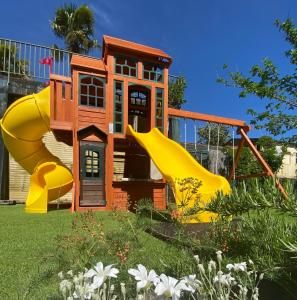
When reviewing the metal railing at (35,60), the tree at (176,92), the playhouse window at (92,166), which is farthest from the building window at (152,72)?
the tree at (176,92)

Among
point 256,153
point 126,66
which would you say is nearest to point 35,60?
point 126,66

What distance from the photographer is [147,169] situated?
35.6ft

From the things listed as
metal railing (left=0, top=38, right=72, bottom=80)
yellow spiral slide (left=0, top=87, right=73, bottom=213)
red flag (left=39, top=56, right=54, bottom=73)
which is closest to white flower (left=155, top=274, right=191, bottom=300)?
yellow spiral slide (left=0, top=87, right=73, bottom=213)

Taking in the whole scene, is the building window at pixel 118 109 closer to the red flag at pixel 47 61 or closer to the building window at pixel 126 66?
the building window at pixel 126 66

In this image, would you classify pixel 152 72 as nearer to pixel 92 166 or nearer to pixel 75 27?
pixel 92 166

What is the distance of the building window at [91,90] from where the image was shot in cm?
927

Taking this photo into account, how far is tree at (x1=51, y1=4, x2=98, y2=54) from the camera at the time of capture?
22766mm

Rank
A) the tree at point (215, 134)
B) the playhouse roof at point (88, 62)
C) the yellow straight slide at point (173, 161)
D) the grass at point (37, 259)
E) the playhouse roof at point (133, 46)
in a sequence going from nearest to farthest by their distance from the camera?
the grass at point (37, 259) < the yellow straight slide at point (173, 161) < the playhouse roof at point (88, 62) < the playhouse roof at point (133, 46) < the tree at point (215, 134)

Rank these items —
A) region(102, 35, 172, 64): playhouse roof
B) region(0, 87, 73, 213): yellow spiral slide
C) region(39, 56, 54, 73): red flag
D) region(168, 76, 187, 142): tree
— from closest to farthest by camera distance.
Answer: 1. region(0, 87, 73, 213): yellow spiral slide
2. region(102, 35, 172, 64): playhouse roof
3. region(39, 56, 54, 73): red flag
4. region(168, 76, 187, 142): tree

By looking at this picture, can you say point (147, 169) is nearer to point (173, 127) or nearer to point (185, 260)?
point (173, 127)

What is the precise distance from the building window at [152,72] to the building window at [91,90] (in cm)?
141

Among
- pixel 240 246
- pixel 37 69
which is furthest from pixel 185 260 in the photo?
pixel 37 69

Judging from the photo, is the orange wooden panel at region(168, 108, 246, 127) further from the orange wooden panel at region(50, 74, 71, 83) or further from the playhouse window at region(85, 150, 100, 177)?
the orange wooden panel at region(50, 74, 71, 83)

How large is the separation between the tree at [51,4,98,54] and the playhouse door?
15750 mm
